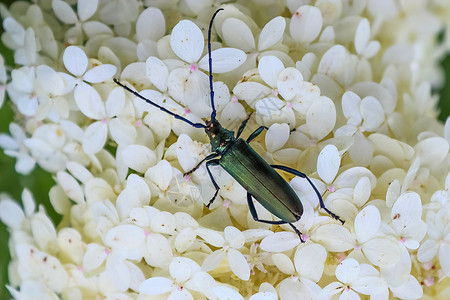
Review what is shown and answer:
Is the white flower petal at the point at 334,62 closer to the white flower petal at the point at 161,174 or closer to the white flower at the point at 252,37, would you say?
the white flower at the point at 252,37

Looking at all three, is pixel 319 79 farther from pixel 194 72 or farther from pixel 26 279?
pixel 26 279

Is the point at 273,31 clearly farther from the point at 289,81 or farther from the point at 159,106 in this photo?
the point at 159,106

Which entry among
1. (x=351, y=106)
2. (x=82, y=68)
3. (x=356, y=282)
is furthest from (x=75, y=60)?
(x=356, y=282)

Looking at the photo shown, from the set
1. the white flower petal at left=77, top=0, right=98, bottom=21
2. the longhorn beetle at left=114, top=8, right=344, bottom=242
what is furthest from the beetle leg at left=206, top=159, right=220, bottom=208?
the white flower petal at left=77, top=0, right=98, bottom=21

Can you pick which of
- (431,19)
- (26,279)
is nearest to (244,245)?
(26,279)

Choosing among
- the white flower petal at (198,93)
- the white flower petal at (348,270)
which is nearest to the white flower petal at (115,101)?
the white flower petal at (198,93)

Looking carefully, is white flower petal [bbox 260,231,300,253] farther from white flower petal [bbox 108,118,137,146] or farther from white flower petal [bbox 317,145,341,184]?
white flower petal [bbox 108,118,137,146]

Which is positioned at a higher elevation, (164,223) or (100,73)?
(100,73)

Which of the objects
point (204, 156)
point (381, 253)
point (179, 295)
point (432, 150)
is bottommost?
point (179, 295)
